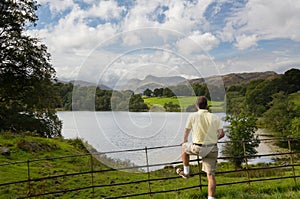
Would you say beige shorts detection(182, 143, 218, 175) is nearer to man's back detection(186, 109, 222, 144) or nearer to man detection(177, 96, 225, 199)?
man detection(177, 96, 225, 199)

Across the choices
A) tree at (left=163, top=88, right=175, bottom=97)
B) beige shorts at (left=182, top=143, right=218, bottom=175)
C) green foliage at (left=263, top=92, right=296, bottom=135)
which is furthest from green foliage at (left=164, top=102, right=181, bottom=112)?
green foliage at (left=263, top=92, right=296, bottom=135)

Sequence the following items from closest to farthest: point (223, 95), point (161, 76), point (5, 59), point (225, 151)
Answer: point (223, 95), point (161, 76), point (5, 59), point (225, 151)

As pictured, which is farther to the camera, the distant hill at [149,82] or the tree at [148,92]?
the tree at [148,92]

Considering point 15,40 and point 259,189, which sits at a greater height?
point 15,40

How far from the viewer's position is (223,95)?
20.3 feet

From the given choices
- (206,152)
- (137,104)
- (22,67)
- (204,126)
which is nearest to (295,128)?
(22,67)

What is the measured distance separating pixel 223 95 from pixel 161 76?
1.42 m

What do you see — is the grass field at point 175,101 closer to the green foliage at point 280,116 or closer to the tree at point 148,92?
the tree at point 148,92

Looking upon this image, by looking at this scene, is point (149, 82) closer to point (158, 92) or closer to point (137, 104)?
point (158, 92)

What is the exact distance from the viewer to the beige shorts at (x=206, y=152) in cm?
484

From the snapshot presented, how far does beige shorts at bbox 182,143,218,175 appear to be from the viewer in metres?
4.84

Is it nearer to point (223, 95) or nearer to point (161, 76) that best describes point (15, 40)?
point (161, 76)

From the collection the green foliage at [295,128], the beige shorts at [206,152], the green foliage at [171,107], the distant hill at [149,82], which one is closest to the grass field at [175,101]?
the green foliage at [171,107]

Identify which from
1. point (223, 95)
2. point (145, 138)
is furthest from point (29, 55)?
point (223, 95)
